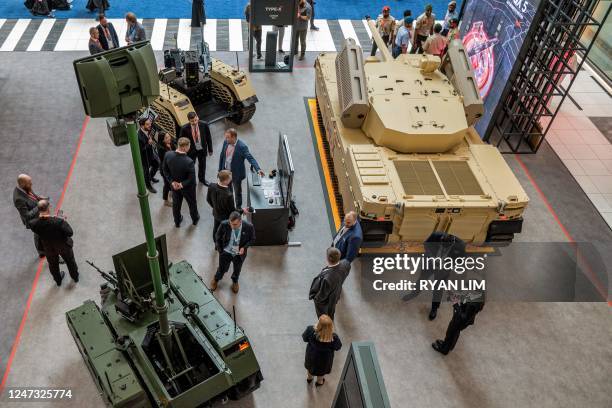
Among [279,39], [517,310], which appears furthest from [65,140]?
[517,310]

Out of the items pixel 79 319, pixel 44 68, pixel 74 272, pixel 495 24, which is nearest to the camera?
pixel 79 319

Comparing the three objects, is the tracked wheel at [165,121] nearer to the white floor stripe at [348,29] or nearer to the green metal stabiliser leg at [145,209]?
the green metal stabiliser leg at [145,209]

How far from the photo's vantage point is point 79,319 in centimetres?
616

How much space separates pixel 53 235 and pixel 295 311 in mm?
3408

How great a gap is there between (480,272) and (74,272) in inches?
245

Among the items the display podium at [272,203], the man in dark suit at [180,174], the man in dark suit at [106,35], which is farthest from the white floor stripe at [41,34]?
the display podium at [272,203]

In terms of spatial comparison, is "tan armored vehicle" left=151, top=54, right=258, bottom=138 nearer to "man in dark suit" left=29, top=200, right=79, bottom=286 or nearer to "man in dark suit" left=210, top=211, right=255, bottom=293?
"man in dark suit" left=29, top=200, right=79, bottom=286

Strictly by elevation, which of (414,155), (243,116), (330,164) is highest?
(414,155)

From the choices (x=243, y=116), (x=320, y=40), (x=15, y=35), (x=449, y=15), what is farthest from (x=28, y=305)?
(x=449, y=15)

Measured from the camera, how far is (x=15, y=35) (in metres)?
14.1

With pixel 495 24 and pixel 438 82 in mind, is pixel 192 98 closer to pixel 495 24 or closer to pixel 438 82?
pixel 438 82

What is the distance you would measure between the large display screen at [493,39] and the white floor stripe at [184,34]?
7313mm

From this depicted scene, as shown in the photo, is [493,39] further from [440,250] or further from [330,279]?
[330,279]

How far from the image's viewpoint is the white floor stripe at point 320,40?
578 inches
